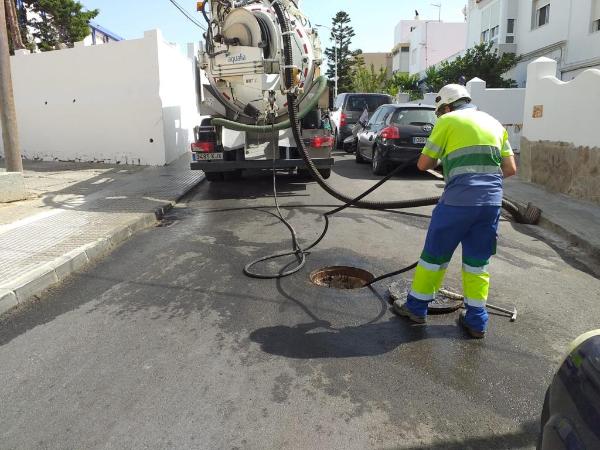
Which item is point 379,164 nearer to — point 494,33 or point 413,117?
point 413,117

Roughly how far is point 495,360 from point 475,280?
574 millimetres

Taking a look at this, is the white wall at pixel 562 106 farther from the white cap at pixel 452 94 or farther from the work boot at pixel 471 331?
the work boot at pixel 471 331

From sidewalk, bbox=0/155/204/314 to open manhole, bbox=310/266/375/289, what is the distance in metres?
2.59

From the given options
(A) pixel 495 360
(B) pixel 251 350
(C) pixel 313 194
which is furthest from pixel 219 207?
(A) pixel 495 360

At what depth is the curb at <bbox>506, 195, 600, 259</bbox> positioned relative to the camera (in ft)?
18.3

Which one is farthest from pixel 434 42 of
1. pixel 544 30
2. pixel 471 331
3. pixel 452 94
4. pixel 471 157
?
pixel 471 331

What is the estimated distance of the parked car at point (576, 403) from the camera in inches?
54.7

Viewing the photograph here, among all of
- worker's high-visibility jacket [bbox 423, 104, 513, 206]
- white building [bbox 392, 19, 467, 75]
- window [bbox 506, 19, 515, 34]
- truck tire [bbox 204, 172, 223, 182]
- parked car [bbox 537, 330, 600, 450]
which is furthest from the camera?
white building [bbox 392, 19, 467, 75]

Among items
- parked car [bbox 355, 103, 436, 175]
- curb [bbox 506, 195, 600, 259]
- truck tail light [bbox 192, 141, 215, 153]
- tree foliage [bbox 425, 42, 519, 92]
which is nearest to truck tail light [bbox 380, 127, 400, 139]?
parked car [bbox 355, 103, 436, 175]

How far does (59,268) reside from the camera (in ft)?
15.8

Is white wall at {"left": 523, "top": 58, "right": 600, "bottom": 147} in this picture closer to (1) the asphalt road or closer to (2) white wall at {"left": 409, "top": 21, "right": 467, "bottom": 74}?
(1) the asphalt road

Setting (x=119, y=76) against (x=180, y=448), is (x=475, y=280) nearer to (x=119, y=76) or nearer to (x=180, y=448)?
(x=180, y=448)

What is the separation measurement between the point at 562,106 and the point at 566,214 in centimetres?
251

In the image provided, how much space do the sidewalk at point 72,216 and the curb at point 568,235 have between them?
572 cm
